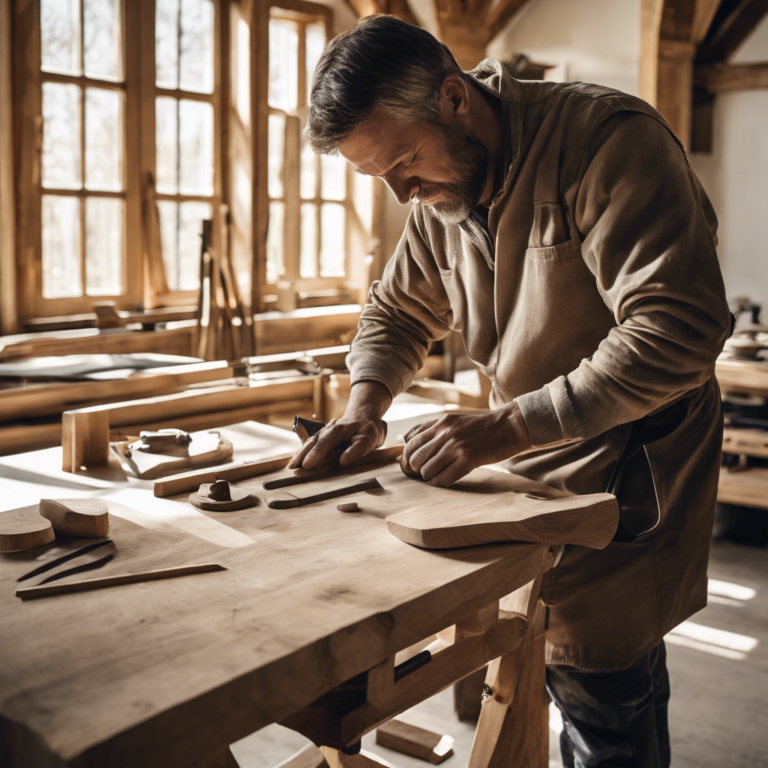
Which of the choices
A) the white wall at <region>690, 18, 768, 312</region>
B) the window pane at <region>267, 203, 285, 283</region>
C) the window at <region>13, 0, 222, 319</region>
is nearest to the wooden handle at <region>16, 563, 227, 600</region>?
the window at <region>13, 0, 222, 319</region>

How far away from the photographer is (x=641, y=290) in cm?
134

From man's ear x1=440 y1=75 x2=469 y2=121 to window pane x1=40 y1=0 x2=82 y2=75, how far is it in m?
2.93

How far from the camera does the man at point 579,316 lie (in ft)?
4.47

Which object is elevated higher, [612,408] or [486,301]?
[486,301]

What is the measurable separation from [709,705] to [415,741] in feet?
3.42

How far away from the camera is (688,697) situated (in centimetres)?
276

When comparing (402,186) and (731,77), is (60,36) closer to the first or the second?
(402,186)

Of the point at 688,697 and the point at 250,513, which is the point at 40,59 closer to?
the point at 250,513

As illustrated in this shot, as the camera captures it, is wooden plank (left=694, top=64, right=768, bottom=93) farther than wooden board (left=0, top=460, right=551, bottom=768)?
Yes

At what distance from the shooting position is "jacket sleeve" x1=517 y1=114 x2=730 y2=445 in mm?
1335

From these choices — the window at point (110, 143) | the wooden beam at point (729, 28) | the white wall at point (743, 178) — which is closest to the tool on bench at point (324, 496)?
the window at point (110, 143)

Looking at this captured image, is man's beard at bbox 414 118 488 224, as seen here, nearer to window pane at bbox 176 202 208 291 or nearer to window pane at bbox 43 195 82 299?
window pane at bbox 43 195 82 299

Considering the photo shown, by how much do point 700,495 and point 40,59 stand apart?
137 inches

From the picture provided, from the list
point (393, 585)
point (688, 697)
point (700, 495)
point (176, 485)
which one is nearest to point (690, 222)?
point (700, 495)
